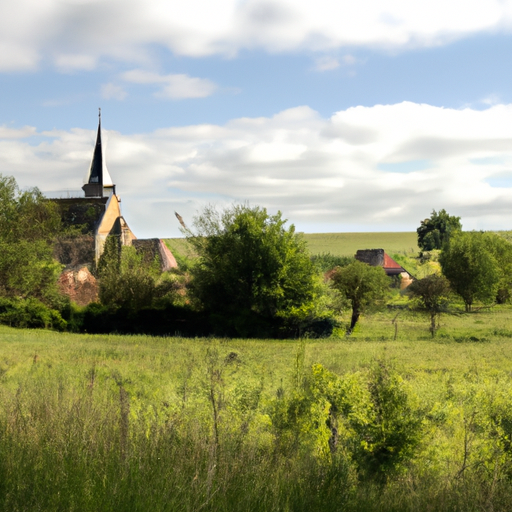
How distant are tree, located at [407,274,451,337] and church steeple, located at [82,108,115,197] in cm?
3938

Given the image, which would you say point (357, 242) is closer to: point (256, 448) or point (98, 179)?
point (98, 179)

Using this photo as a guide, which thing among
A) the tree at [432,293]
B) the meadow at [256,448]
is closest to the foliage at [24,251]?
the tree at [432,293]

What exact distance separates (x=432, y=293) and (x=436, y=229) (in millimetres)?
65888

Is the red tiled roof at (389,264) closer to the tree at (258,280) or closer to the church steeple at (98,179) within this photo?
the church steeple at (98,179)

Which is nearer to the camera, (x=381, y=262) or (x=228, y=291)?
(x=228, y=291)

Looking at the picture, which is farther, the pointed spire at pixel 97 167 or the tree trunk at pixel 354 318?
the pointed spire at pixel 97 167

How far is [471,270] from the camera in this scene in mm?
56906

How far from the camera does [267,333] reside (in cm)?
3653

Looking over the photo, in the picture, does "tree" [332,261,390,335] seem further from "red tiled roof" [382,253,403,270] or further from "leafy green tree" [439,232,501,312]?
"red tiled roof" [382,253,403,270]

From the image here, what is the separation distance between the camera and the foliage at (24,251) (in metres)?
40.2

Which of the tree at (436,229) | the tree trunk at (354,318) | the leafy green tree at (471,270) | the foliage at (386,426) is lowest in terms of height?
the tree trunk at (354,318)

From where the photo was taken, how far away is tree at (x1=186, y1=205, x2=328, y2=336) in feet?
119

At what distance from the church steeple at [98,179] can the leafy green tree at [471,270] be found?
38861mm

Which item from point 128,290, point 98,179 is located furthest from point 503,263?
point 98,179
